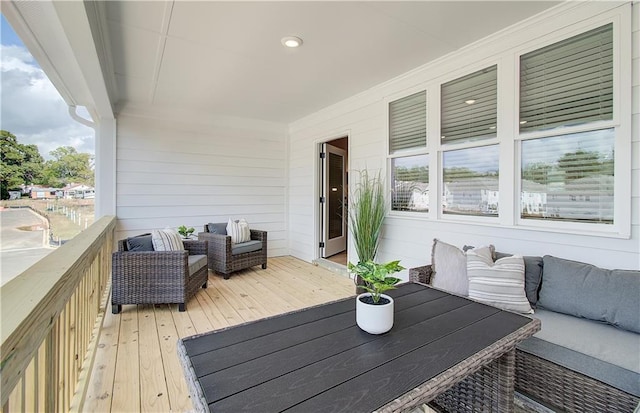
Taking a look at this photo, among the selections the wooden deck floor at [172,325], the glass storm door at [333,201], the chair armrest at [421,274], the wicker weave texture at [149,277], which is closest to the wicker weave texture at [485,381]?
the chair armrest at [421,274]

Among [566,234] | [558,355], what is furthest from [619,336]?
[566,234]

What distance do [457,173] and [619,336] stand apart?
1.79 metres

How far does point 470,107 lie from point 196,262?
3.43 meters

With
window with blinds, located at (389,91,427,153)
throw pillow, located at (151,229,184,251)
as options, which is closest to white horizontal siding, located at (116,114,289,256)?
throw pillow, located at (151,229,184,251)

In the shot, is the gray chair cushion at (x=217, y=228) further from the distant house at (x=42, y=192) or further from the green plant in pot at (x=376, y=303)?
the green plant in pot at (x=376, y=303)

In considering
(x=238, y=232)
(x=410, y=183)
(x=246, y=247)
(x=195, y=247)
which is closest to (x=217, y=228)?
(x=238, y=232)

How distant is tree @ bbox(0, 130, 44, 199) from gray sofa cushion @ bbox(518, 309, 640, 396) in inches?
110

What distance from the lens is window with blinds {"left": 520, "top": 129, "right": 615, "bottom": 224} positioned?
212 cm

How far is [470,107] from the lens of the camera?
2.96 meters

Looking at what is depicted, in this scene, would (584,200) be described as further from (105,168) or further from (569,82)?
(105,168)

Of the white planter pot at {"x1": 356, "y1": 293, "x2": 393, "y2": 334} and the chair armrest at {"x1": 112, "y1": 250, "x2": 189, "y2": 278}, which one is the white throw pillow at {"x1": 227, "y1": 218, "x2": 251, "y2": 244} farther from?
the white planter pot at {"x1": 356, "y1": 293, "x2": 393, "y2": 334}

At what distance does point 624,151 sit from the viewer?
1998 millimetres

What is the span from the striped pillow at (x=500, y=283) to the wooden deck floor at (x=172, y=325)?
6.01ft

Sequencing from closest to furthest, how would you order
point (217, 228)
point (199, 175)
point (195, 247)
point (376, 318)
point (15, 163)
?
point (376, 318) → point (15, 163) → point (195, 247) → point (217, 228) → point (199, 175)
